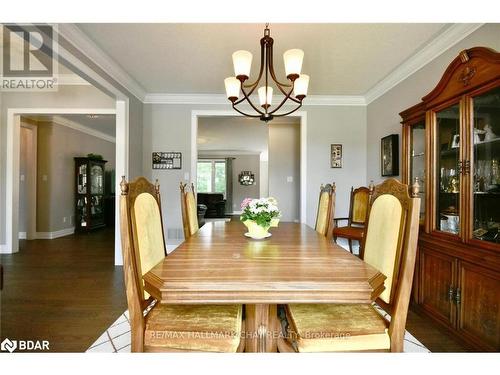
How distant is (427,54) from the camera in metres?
2.75

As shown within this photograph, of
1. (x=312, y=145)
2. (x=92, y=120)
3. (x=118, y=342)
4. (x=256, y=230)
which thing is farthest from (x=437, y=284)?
Result: (x=92, y=120)

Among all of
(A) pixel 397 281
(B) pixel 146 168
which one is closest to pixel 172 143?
(B) pixel 146 168

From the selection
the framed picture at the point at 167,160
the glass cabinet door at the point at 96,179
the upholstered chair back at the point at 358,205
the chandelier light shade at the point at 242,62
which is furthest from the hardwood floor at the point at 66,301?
the glass cabinet door at the point at 96,179

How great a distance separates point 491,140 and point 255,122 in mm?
5027

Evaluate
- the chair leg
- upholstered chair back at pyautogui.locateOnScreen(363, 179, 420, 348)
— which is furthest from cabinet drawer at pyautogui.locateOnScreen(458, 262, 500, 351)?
the chair leg

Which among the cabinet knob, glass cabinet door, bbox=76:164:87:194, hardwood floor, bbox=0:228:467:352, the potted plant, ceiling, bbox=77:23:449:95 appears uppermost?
ceiling, bbox=77:23:449:95

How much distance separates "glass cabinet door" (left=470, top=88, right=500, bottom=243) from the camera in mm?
1713

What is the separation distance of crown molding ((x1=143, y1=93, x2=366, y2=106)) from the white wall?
0.20 ft

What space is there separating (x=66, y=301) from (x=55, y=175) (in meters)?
4.10

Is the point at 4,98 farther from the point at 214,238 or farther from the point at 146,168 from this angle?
the point at 214,238

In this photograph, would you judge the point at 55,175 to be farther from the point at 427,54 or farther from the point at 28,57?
the point at 427,54

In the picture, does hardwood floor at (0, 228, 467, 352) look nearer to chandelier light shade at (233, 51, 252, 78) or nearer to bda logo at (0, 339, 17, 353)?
bda logo at (0, 339, 17, 353)

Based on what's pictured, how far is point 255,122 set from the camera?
21.1 feet
